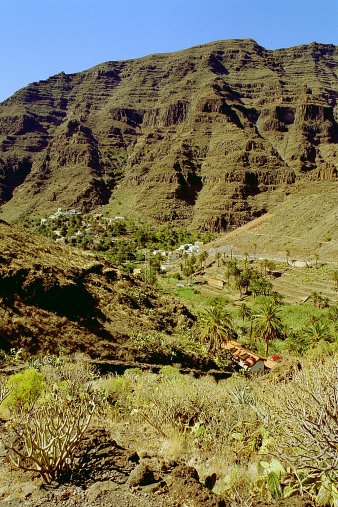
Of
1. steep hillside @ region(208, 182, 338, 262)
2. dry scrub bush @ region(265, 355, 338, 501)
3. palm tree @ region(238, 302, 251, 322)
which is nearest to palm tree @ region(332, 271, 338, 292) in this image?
steep hillside @ region(208, 182, 338, 262)

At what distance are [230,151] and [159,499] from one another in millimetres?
171973

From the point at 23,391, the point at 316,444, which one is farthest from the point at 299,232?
the point at 316,444

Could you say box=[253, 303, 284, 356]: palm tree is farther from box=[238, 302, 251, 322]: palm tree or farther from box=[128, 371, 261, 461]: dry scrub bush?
box=[128, 371, 261, 461]: dry scrub bush

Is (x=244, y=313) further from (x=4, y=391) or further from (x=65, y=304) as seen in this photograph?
(x=4, y=391)

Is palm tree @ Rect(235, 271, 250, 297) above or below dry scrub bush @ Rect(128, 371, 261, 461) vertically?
below

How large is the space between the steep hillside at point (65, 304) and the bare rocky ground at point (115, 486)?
10.9m

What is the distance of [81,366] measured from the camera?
12.7m

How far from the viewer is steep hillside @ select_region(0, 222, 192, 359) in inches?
667

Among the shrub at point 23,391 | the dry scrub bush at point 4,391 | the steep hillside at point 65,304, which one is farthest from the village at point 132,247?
the dry scrub bush at point 4,391

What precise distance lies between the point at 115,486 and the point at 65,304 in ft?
49.9

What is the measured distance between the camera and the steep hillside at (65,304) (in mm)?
16953

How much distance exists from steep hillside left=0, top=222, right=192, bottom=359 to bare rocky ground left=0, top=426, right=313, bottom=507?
10896 mm

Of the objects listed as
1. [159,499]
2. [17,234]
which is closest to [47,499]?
[159,499]

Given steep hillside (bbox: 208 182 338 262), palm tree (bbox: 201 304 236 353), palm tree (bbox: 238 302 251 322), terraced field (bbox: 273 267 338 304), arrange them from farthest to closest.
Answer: steep hillside (bbox: 208 182 338 262) → terraced field (bbox: 273 267 338 304) → palm tree (bbox: 238 302 251 322) → palm tree (bbox: 201 304 236 353)
